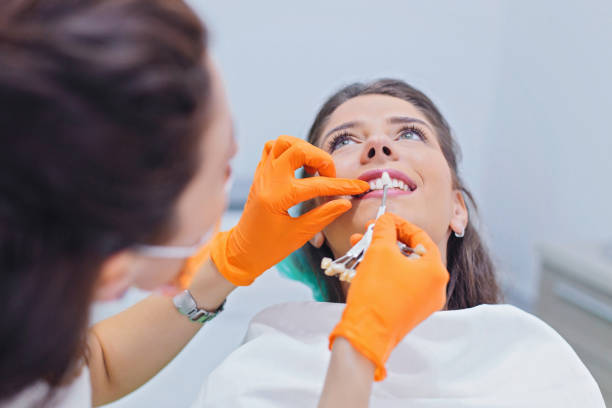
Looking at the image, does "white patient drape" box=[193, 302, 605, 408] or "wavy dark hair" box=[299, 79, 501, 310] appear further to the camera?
"wavy dark hair" box=[299, 79, 501, 310]

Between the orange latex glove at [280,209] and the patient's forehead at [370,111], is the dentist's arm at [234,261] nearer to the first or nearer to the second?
the orange latex glove at [280,209]

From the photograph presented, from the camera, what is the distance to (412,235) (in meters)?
0.96

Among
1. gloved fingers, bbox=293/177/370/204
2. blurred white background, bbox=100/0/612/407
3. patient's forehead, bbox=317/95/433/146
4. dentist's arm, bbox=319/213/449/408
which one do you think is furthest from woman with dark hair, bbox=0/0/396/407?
blurred white background, bbox=100/0/612/407

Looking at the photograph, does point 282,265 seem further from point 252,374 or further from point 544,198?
point 544,198

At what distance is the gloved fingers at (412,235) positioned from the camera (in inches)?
36.2

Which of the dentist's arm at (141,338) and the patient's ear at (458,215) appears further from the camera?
the patient's ear at (458,215)

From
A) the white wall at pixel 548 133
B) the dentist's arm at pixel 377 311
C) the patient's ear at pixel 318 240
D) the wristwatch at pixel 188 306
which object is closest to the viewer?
the dentist's arm at pixel 377 311

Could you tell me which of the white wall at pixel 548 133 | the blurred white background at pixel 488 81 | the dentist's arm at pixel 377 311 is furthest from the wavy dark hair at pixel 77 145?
the white wall at pixel 548 133

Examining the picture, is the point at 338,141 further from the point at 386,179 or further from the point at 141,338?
the point at 141,338

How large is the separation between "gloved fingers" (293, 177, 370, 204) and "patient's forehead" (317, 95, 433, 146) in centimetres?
19

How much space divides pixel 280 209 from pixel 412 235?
0.26m

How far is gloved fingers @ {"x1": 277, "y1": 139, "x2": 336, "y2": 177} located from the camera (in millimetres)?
1080

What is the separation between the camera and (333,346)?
0.79m

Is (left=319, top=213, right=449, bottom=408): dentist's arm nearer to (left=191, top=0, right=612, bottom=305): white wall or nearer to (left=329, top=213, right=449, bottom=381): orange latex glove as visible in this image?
(left=329, top=213, right=449, bottom=381): orange latex glove
